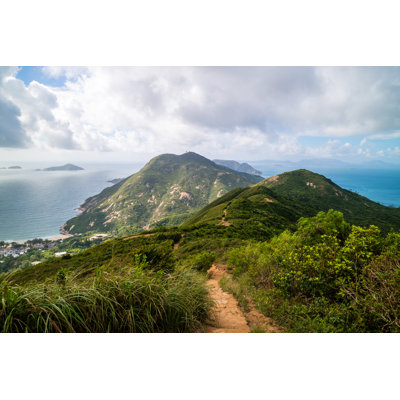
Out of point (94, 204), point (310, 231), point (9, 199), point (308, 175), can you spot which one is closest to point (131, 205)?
point (94, 204)

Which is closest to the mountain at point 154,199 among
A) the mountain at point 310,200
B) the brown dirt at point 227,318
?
the mountain at point 310,200

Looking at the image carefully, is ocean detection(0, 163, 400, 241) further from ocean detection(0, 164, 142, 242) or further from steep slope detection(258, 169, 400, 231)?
steep slope detection(258, 169, 400, 231)

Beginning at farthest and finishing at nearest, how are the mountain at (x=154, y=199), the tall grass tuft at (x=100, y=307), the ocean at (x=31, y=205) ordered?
the mountain at (x=154, y=199)
the ocean at (x=31, y=205)
the tall grass tuft at (x=100, y=307)

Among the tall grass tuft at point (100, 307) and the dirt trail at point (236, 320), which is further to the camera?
the dirt trail at point (236, 320)

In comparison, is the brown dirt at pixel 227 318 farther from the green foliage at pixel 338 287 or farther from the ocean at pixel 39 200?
the ocean at pixel 39 200

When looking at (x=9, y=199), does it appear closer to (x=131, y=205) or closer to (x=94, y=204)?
(x=94, y=204)

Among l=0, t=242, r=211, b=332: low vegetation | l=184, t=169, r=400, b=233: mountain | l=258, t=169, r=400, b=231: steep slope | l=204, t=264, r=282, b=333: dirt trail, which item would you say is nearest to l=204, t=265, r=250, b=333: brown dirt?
l=204, t=264, r=282, b=333: dirt trail
